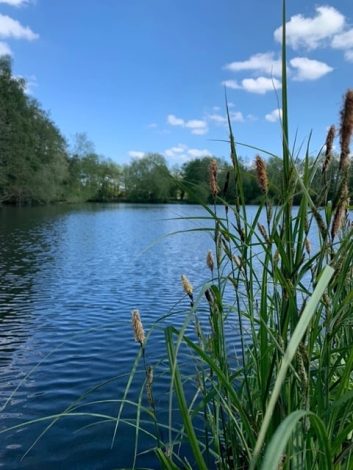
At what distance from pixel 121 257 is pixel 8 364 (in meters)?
14.7

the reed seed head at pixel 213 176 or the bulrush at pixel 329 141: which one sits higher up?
the bulrush at pixel 329 141

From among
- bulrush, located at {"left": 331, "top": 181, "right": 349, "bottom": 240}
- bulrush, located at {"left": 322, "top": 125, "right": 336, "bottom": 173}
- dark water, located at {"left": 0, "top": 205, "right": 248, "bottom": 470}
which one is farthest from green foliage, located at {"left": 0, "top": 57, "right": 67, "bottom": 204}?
bulrush, located at {"left": 331, "top": 181, "right": 349, "bottom": 240}

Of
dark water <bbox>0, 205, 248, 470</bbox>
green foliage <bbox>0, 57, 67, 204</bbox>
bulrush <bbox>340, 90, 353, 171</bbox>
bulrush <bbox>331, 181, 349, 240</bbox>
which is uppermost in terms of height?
green foliage <bbox>0, 57, 67, 204</bbox>

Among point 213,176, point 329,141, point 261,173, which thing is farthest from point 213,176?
point 329,141

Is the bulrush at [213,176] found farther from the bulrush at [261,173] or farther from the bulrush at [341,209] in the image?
the bulrush at [341,209]

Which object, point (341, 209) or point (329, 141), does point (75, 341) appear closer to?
point (329, 141)

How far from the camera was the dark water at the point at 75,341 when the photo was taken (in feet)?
16.9

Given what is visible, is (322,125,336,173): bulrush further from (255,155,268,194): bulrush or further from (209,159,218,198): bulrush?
(209,159,218,198): bulrush

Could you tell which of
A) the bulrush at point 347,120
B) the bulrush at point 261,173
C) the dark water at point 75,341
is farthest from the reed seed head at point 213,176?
the bulrush at point 347,120

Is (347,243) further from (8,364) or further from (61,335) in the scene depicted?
(61,335)

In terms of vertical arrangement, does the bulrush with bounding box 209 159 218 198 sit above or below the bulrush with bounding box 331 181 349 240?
above

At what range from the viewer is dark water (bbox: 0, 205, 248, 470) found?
203 inches

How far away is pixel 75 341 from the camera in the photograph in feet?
29.8

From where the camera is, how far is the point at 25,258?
20484mm
